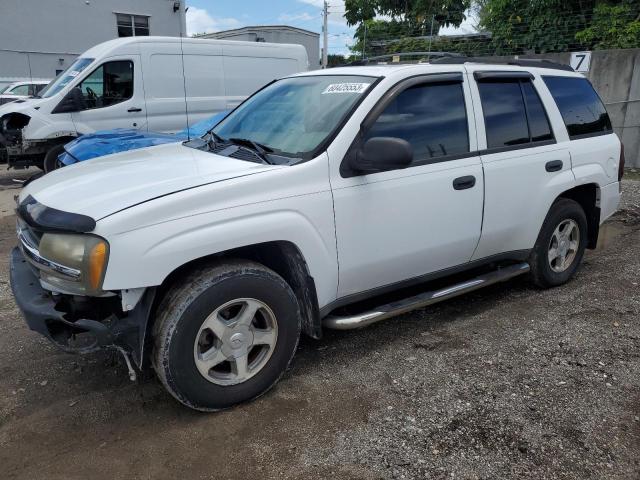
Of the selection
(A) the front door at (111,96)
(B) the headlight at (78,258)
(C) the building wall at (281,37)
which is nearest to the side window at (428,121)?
(B) the headlight at (78,258)

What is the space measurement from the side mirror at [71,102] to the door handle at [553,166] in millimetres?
7724

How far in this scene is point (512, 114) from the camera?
405 cm

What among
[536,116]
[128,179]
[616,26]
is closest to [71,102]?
[128,179]

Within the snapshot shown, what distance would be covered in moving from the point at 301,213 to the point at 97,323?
3.83 ft

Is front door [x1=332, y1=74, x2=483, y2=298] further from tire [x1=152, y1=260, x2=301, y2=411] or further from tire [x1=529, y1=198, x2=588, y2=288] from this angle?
tire [x1=529, y1=198, x2=588, y2=288]

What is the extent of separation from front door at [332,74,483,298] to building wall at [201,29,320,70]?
1965 centimetres

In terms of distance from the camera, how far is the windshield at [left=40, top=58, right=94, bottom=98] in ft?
30.0

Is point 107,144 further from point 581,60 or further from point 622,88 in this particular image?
point 622,88

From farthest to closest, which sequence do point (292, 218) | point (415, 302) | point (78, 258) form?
point (415, 302)
point (292, 218)
point (78, 258)

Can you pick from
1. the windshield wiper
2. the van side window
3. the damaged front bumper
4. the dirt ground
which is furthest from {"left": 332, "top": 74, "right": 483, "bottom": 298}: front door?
the damaged front bumper

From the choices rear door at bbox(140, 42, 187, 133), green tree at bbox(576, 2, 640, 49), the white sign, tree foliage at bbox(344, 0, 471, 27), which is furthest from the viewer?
tree foliage at bbox(344, 0, 471, 27)

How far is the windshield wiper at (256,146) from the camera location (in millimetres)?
3214

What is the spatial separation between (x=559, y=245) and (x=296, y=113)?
259 centimetres

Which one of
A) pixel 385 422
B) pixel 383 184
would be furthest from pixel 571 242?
pixel 385 422
